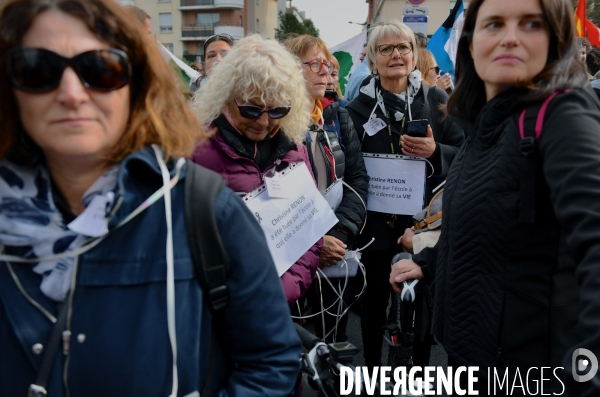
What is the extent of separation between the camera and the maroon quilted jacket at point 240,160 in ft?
7.67

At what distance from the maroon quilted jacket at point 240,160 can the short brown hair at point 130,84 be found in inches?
37.5

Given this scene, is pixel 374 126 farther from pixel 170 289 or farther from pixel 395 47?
pixel 170 289

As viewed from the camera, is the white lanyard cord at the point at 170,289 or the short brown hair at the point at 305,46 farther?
the short brown hair at the point at 305,46

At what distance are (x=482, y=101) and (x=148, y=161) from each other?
1.33 metres

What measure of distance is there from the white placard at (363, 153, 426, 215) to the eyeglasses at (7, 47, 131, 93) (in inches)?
93.7

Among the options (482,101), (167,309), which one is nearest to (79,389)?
(167,309)

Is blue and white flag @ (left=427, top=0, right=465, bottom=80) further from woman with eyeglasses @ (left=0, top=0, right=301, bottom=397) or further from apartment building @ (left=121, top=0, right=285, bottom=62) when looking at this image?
apartment building @ (left=121, top=0, right=285, bottom=62)

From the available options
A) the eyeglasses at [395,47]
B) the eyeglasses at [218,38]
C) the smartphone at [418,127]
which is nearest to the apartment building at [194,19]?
the eyeglasses at [218,38]

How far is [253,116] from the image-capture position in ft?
7.61

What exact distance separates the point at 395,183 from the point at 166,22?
2486 inches

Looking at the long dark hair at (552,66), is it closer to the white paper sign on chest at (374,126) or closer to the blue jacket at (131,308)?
the blue jacket at (131,308)

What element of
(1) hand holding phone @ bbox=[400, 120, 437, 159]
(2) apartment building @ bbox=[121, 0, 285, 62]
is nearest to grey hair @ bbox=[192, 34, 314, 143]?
(1) hand holding phone @ bbox=[400, 120, 437, 159]

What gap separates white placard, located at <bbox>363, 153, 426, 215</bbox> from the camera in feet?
10.7

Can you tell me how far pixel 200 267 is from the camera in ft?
3.93
